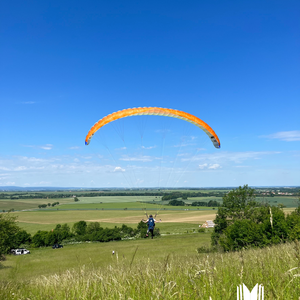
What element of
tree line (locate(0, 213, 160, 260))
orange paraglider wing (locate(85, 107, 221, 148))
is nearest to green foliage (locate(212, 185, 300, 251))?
tree line (locate(0, 213, 160, 260))

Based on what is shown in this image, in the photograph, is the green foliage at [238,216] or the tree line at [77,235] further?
the tree line at [77,235]

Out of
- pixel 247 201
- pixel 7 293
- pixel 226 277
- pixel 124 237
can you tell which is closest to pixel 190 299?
pixel 226 277

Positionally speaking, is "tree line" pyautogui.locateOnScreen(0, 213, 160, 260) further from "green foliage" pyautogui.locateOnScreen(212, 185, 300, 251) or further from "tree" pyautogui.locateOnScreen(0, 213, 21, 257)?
"green foliage" pyautogui.locateOnScreen(212, 185, 300, 251)

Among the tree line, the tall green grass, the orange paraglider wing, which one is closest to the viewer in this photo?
the tall green grass

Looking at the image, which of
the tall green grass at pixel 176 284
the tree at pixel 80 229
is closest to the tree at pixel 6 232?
the tree at pixel 80 229

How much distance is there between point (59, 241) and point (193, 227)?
160 ft

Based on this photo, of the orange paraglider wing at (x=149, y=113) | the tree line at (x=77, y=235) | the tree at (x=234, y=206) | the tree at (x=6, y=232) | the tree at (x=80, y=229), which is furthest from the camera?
the tree at (x=80, y=229)

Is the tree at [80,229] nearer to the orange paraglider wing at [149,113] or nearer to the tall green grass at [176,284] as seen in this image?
the orange paraglider wing at [149,113]

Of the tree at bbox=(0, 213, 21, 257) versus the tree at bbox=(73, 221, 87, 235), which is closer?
the tree at bbox=(0, 213, 21, 257)

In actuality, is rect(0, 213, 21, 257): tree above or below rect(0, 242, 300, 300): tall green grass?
below

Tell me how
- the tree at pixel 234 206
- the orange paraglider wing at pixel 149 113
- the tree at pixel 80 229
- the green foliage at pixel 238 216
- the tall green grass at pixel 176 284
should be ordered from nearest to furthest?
the tall green grass at pixel 176 284 < the orange paraglider wing at pixel 149 113 < the green foliage at pixel 238 216 < the tree at pixel 234 206 < the tree at pixel 80 229

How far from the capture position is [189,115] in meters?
14.3

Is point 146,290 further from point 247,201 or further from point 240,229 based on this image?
point 247,201

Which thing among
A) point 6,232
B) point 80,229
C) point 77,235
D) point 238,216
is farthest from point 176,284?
point 80,229
